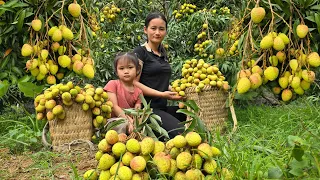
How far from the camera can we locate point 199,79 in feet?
11.7

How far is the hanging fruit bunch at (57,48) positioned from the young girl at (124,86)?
7.2 inches

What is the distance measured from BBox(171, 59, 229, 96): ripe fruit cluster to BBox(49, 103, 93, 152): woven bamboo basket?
3.00ft

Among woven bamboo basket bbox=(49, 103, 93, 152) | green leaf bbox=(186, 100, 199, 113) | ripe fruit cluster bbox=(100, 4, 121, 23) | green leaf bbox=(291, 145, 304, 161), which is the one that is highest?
ripe fruit cluster bbox=(100, 4, 121, 23)

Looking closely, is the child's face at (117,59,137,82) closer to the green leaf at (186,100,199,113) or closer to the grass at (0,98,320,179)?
the grass at (0,98,320,179)

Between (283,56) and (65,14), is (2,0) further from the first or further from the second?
(283,56)

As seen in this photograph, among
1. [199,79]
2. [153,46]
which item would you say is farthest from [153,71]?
[199,79]

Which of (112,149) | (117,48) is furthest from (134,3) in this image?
(112,149)

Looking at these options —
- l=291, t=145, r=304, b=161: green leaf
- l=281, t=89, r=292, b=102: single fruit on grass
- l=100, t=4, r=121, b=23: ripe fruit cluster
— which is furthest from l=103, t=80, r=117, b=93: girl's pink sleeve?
l=100, t=4, r=121, b=23: ripe fruit cluster

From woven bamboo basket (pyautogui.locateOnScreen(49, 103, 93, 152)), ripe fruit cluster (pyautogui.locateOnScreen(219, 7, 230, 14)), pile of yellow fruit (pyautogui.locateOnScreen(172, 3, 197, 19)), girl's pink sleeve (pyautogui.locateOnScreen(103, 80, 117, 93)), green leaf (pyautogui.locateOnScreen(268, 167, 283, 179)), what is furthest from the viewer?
pile of yellow fruit (pyautogui.locateOnScreen(172, 3, 197, 19))

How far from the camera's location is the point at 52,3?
2969mm

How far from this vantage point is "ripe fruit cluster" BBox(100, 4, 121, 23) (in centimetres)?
515

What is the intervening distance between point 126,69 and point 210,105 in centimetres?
87

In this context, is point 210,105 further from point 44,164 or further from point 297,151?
point 297,151

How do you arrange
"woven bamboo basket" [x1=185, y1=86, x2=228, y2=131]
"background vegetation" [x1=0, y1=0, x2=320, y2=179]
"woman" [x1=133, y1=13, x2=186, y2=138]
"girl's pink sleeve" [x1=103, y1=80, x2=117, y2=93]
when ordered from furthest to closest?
"woven bamboo basket" [x1=185, y1=86, x2=228, y2=131]
"woman" [x1=133, y1=13, x2=186, y2=138]
"girl's pink sleeve" [x1=103, y1=80, x2=117, y2=93]
"background vegetation" [x1=0, y1=0, x2=320, y2=179]
